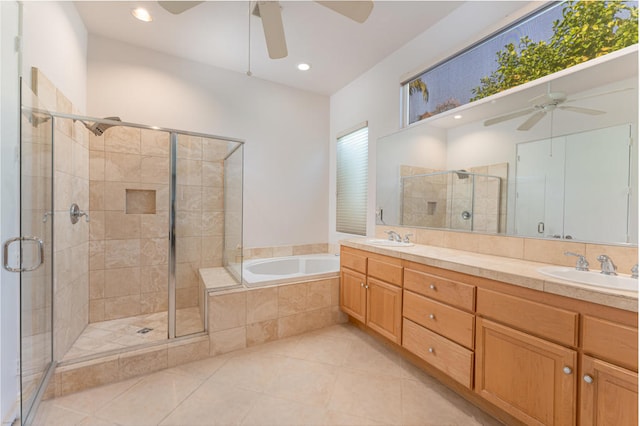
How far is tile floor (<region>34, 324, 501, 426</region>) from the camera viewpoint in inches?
60.4

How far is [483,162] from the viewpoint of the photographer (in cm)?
206

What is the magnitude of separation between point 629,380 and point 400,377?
124 cm

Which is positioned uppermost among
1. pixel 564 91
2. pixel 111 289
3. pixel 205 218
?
pixel 564 91

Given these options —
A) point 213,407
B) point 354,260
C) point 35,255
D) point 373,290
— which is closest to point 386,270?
point 373,290

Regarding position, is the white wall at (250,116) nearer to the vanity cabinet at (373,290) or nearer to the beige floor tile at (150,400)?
the vanity cabinet at (373,290)

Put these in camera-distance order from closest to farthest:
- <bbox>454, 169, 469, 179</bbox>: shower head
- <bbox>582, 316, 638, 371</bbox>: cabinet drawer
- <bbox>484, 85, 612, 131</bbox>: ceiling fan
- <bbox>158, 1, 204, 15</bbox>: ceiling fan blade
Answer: <bbox>582, 316, 638, 371</bbox>: cabinet drawer → <bbox>158, 1, 204, 15</bbox>: ceiling fan blade → <bbox>484, 85, 612, 131</bbox>: ceiling fan → <bbox>454, 169, 469, 179</bbox>: shower head

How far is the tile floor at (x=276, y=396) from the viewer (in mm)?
1535

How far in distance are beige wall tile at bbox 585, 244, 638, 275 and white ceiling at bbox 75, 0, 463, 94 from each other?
6.69 feet

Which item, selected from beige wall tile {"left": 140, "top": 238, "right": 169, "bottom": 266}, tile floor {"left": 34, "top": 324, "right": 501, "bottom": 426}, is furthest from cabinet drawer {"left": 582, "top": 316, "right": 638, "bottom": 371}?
beige wall tile {"left": 140, "top": 238, "right": 169, "bottom": 266}

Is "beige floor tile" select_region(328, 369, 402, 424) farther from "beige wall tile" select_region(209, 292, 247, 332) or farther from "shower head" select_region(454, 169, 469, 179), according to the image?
"shower head" select_region(454, 169, 469, 179)

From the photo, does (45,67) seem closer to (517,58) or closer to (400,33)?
(400,33)

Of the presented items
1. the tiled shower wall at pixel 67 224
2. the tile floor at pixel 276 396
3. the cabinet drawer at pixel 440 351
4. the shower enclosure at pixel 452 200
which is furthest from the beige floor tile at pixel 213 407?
the shower enclosure at pixel 452 200

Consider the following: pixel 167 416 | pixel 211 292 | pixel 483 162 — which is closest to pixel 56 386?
pixel 167 416

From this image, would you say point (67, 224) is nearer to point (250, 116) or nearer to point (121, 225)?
point (121, 225)
